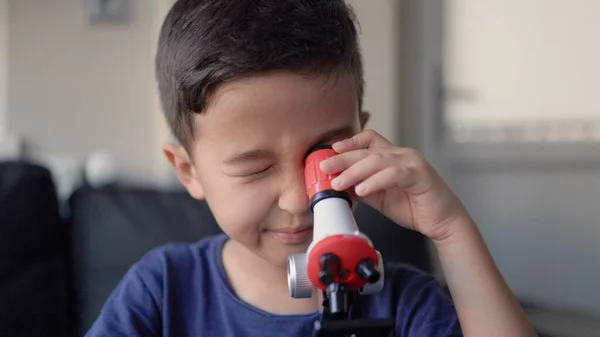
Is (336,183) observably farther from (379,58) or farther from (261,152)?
(379,58)

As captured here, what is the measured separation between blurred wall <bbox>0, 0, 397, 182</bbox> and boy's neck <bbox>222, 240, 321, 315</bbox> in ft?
2.55

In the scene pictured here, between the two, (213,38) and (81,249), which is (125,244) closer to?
(81,249)

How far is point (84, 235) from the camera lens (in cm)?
148

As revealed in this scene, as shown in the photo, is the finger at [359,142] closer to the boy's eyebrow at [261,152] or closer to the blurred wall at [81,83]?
the boy's eyebrow at [261,152]

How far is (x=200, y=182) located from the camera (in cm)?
101

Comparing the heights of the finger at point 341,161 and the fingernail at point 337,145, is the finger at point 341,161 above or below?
below

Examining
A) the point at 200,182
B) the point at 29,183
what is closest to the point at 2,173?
the point at 29,183

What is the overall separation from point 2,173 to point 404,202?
0.91 m

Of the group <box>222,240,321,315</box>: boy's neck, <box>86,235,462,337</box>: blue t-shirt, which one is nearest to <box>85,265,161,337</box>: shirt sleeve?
<box>86,235,462,337</box>: blue t-shirt

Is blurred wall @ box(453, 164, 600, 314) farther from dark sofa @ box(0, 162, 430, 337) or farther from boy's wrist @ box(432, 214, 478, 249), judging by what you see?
boy's wrist @ box(432, 214, 478, 249)

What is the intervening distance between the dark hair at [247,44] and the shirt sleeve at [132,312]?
251 millimetres

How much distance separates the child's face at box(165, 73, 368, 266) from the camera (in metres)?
0.85

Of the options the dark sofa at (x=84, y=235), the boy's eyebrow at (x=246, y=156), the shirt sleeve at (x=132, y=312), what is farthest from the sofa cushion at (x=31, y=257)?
the boy's eyebrow at (x=246, y=156)

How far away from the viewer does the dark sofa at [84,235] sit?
1348mm
